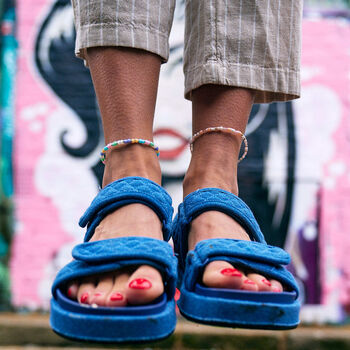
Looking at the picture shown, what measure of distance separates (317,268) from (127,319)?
2.54 metres

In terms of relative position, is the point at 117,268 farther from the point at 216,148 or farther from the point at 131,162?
the point at 216,148

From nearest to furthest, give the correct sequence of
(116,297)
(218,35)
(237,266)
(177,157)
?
(116,297), (237,266), (218,35), (177,157)

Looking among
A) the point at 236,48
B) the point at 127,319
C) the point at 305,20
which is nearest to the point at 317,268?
the point at 305,20

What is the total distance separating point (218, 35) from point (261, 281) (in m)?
0.46

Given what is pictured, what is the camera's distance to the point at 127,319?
21.7 inches

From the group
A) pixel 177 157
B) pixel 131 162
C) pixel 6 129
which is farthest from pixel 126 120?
pixel 6 129

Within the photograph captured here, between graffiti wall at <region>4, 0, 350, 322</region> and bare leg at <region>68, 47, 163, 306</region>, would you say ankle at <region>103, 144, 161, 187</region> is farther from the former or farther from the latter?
graffiti wall at <region>4, 0, 350, 322</region>

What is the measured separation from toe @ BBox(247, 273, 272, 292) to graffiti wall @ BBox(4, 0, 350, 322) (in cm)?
209

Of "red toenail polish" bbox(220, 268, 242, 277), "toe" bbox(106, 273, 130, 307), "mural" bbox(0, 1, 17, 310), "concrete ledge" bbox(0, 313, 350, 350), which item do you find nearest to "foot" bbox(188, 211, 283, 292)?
"red toenail polish" bbox(220, 268, 242, 277)

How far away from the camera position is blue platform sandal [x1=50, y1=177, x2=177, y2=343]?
55 centimetres

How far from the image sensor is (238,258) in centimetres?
68

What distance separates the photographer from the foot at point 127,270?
1.92 ft

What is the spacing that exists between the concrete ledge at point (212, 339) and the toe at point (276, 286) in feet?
6.48

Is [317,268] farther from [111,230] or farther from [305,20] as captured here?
[111,230]
